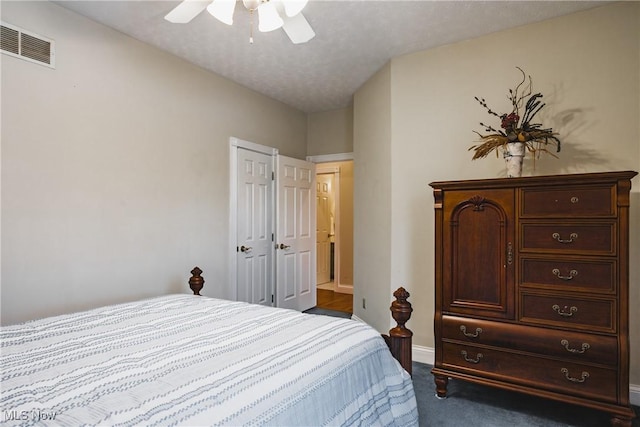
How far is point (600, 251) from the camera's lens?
6.72ft

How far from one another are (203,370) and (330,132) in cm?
408

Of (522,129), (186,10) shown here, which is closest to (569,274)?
(522,129)

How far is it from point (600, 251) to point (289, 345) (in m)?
1.82

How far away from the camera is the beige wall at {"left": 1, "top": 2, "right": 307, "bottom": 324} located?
2281 mm

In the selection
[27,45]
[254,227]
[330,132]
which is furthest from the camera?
[330,132]

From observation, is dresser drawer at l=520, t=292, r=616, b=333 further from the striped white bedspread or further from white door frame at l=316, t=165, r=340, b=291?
white door frame at l=316, t=165, r=340, b=291

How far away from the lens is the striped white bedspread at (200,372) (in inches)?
37.9

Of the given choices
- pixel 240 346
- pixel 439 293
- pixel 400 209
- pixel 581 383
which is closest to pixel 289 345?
pixel 240 346

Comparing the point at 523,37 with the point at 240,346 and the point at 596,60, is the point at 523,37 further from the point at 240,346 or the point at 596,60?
the point at 240,346

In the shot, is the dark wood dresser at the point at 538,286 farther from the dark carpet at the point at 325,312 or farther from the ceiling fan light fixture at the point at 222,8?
the dark carpet at the point at 325,312

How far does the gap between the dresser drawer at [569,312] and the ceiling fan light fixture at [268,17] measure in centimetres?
219

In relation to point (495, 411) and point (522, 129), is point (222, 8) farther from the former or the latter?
point (495, 411)

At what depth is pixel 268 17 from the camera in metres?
2.08

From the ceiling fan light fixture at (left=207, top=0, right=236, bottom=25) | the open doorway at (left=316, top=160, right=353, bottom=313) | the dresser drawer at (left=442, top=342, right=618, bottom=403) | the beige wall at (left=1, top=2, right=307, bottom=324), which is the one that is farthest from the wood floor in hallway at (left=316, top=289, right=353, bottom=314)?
the ceiling fan light fixture at (left=207, top=0, right=236, bottom=25)
